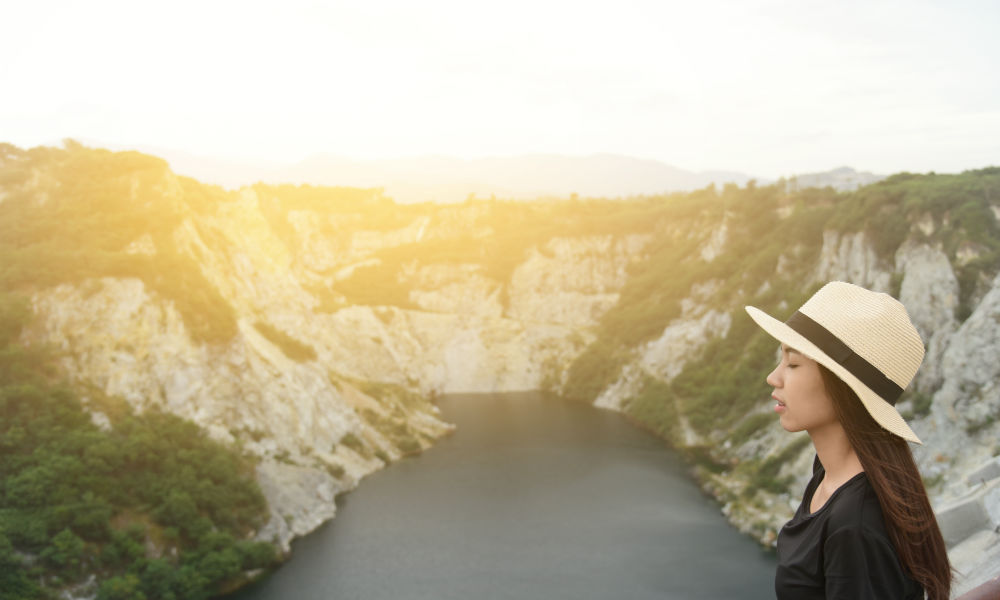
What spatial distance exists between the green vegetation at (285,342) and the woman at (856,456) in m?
53.0

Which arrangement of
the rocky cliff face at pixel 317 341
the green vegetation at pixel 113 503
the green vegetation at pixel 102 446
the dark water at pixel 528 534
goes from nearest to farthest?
the green vegetation at pixel 113 503 < the green vegetation at pixel 102 446 < the dark water at pixel 528 534 < the rocky cliff face at pixel 317 341

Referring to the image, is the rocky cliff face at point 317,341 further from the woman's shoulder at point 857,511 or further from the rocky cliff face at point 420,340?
the woman's shoulder at point 857,511

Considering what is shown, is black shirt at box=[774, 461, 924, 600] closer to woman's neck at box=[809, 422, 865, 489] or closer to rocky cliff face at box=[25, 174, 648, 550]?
woman's neck at box=[809, 422, 865, 489]

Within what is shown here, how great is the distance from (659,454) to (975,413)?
84.6 feet

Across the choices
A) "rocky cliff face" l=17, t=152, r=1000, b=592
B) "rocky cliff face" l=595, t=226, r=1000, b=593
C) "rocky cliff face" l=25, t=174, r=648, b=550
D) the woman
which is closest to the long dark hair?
the woman

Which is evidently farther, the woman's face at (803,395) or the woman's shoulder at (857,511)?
the woman's face at (803,395)

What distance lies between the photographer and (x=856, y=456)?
2.78m

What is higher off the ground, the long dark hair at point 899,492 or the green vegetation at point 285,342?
the long dark hair at point 899,492

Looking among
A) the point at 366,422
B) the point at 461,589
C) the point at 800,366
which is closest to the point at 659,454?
the point at 366,422

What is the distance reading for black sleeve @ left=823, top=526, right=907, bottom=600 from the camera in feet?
8.09

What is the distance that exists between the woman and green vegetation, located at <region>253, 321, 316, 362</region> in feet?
174

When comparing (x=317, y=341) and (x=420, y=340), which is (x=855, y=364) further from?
(x=420, y=340)

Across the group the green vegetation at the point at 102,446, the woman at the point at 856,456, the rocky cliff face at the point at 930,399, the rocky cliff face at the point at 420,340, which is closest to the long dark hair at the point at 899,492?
the woman at the point at 856,456

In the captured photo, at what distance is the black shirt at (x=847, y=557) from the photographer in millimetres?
2471
